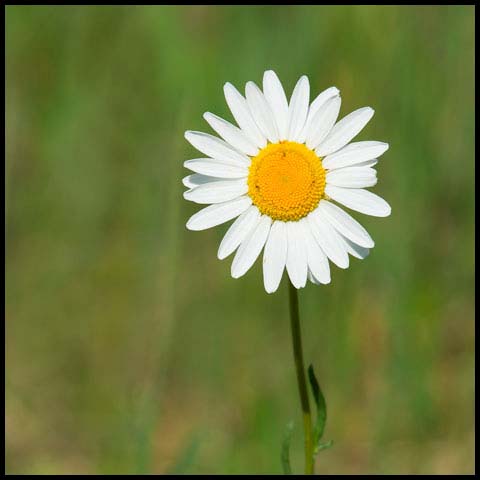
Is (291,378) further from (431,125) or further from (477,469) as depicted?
(431,125)

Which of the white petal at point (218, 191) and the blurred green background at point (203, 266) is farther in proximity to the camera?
the blurred green background at point (203, 266)

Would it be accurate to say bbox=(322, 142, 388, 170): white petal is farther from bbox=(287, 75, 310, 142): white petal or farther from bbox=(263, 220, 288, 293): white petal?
bbox=(263, 220, 288, 293): white petal

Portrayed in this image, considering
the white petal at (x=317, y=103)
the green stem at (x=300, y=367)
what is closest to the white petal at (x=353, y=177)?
the white petal at (x=317, y=103)

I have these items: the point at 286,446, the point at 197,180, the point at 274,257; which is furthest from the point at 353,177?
the point at 286,446

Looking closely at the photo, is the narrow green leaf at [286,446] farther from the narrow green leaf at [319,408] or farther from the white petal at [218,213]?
the white petal at [218,213]

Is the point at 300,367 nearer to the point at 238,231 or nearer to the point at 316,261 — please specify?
the point at 316,261

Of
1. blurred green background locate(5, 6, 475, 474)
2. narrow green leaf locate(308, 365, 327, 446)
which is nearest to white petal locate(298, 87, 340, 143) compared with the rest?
narrow green leaf locate(308, 365, 327, 446)
